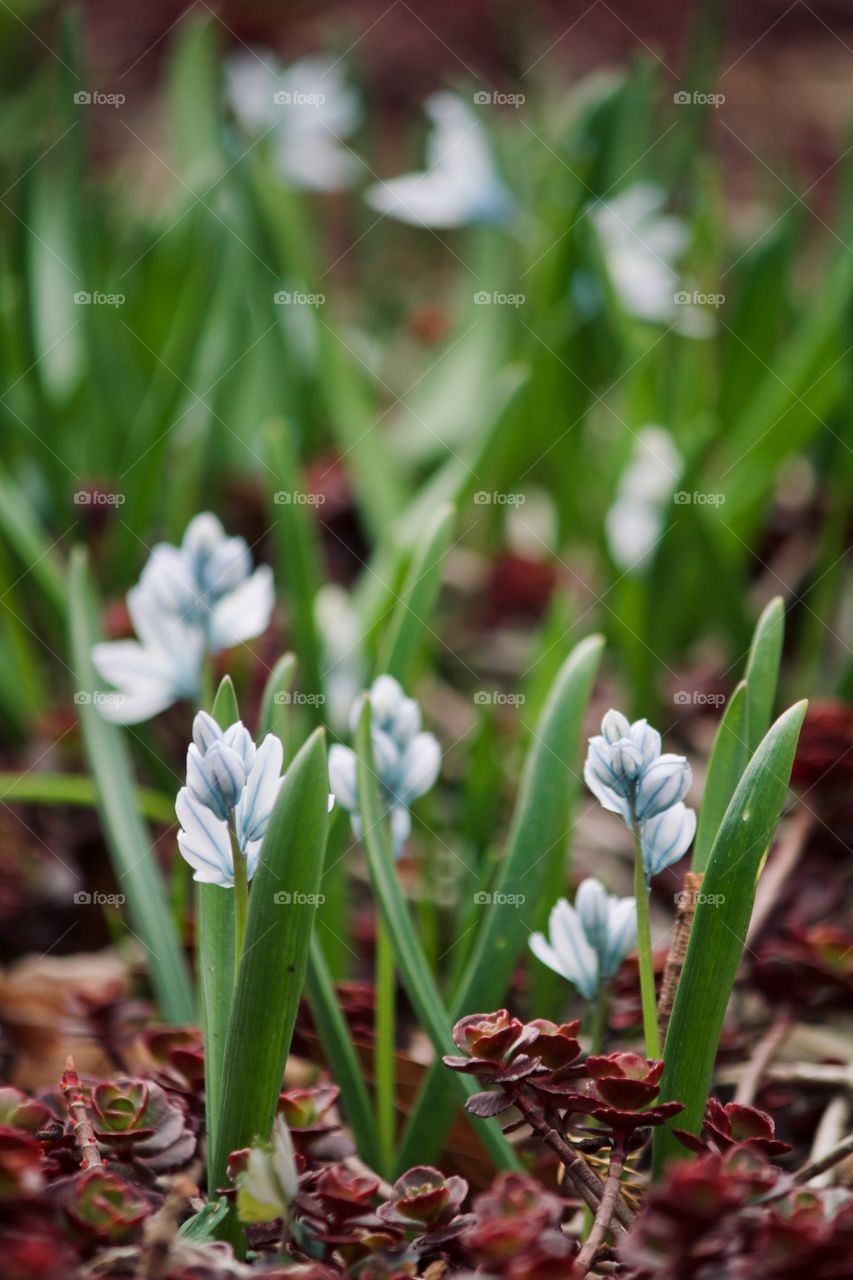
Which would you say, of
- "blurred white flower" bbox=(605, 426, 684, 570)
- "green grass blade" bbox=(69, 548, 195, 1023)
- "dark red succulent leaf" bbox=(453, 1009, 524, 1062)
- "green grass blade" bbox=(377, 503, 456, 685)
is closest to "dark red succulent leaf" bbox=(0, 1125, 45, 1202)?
"dark red succulent leaf" bbox=(453, 1009, 524, 1062)

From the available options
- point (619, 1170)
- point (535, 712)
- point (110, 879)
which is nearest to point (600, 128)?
point (535, 712)

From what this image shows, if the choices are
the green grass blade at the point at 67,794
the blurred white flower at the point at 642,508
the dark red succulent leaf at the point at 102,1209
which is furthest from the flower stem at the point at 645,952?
the blurred white flower at the point at 642,508

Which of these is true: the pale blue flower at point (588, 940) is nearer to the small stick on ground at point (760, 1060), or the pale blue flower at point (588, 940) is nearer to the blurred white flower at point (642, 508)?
the small stick on ground at point (760, 1060)

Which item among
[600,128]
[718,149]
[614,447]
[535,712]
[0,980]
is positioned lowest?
[0,980]

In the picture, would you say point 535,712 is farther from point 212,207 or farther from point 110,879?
point 212,207

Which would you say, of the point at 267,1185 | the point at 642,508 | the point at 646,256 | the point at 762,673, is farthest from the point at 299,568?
the point at 646,256

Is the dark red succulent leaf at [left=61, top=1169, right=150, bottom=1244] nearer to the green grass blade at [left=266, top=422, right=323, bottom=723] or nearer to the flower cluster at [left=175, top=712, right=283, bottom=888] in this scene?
the flower cluster at [left=175, top=712, right=283, bottom=888]

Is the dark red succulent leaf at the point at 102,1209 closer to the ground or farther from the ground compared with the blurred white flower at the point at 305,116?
closer to the ground

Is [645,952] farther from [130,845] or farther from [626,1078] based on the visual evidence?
[130,845]

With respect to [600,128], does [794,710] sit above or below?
below
